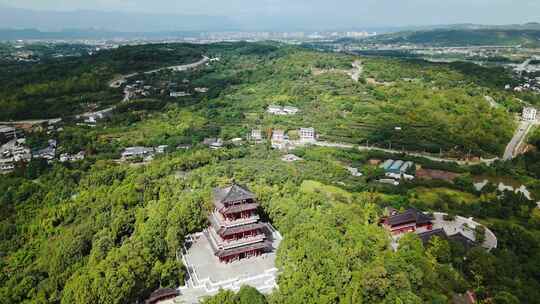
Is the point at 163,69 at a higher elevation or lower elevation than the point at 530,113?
higher

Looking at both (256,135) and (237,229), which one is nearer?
(237,229)

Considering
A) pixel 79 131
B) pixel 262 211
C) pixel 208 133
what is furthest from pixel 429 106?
pixel 79 131

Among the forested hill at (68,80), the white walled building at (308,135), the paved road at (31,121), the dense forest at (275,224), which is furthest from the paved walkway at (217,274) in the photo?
the forested hill at (68,80)

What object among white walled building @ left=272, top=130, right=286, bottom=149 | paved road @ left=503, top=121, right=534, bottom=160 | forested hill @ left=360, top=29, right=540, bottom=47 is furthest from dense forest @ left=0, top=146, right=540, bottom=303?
forested hill @ left=360, top=29, right=540, bottom=47

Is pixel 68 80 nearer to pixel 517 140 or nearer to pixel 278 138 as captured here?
pixel 278 138

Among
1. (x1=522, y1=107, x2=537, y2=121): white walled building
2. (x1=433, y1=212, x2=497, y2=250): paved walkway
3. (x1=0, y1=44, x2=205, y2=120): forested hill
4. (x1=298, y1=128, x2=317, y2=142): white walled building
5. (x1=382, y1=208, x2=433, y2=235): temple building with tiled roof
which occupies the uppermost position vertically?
(x1=0, y1=44, x2=205, y2=120): forested hill

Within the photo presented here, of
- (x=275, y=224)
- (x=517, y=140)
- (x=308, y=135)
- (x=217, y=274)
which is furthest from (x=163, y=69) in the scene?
(x=217, y=274)

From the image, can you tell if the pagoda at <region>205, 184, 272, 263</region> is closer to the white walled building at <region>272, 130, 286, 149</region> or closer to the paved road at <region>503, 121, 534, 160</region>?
the white walled building at <region>272, 130, 286, 149</region>
